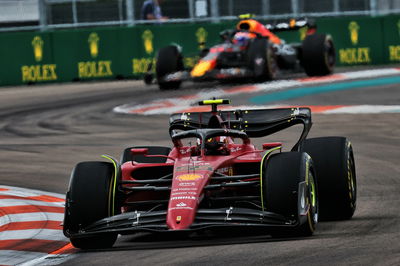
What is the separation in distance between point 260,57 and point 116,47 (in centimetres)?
588

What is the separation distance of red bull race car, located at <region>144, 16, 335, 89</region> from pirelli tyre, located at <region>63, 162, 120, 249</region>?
14.9m

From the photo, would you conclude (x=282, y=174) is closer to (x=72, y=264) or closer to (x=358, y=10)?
(x=72, y=264)

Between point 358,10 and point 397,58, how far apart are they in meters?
1.84

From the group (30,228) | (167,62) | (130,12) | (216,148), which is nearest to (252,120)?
(216,148)

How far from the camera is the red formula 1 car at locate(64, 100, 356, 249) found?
773cm

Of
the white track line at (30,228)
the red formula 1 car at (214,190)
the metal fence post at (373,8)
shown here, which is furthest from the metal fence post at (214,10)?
the red formula 1 car at (214,190)

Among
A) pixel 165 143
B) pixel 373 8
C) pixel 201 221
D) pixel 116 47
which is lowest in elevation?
pixel 165 143

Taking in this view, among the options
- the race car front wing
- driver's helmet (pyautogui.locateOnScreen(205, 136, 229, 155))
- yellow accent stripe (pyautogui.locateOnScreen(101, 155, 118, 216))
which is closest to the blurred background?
driver's helmet (pyautogui.locateOnScreen(205, 136, 229, 155))

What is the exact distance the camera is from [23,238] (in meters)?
8.71

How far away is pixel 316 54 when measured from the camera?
79.2 feet

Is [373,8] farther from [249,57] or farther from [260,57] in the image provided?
[249,57]

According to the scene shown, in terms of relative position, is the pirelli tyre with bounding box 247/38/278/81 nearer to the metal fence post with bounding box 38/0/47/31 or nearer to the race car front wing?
the metal fence post with bounding box 38/0/47/31

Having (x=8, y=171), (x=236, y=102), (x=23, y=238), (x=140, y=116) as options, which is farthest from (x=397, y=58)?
(x=23, y=238)

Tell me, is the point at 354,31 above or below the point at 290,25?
below
